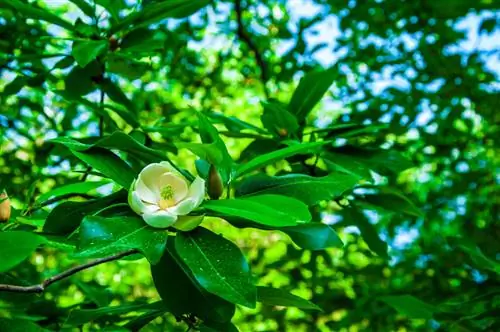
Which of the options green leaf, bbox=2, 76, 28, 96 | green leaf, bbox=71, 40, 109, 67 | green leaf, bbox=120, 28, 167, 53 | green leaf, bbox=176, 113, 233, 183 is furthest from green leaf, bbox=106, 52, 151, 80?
green leaf, bbox=176, 113, 233, 183

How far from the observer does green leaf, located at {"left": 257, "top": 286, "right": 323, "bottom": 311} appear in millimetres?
881

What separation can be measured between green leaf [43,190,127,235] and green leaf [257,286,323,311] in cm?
24

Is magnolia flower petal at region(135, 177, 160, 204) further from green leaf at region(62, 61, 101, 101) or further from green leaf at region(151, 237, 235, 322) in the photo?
green leaf at region(62, 61, 101, 101)

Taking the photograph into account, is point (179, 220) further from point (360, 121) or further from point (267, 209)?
point (360, 121)

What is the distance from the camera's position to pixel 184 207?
747 mm

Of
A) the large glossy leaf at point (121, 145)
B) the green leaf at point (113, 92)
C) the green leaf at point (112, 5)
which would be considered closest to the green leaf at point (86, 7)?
the green leaf at point (112, 5)

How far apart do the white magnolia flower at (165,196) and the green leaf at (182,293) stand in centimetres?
9

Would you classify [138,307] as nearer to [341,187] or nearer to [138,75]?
[341,187]

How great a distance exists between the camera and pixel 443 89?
94.1 inches

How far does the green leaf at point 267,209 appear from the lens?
683mm

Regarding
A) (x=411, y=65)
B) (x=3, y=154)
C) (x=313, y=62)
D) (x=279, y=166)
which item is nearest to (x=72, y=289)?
(x=3, y=154)

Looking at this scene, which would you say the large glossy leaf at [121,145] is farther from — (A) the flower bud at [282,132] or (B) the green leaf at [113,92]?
(B) the green leaf at [113,92]

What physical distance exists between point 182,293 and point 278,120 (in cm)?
51

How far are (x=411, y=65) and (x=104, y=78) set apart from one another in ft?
5.00
